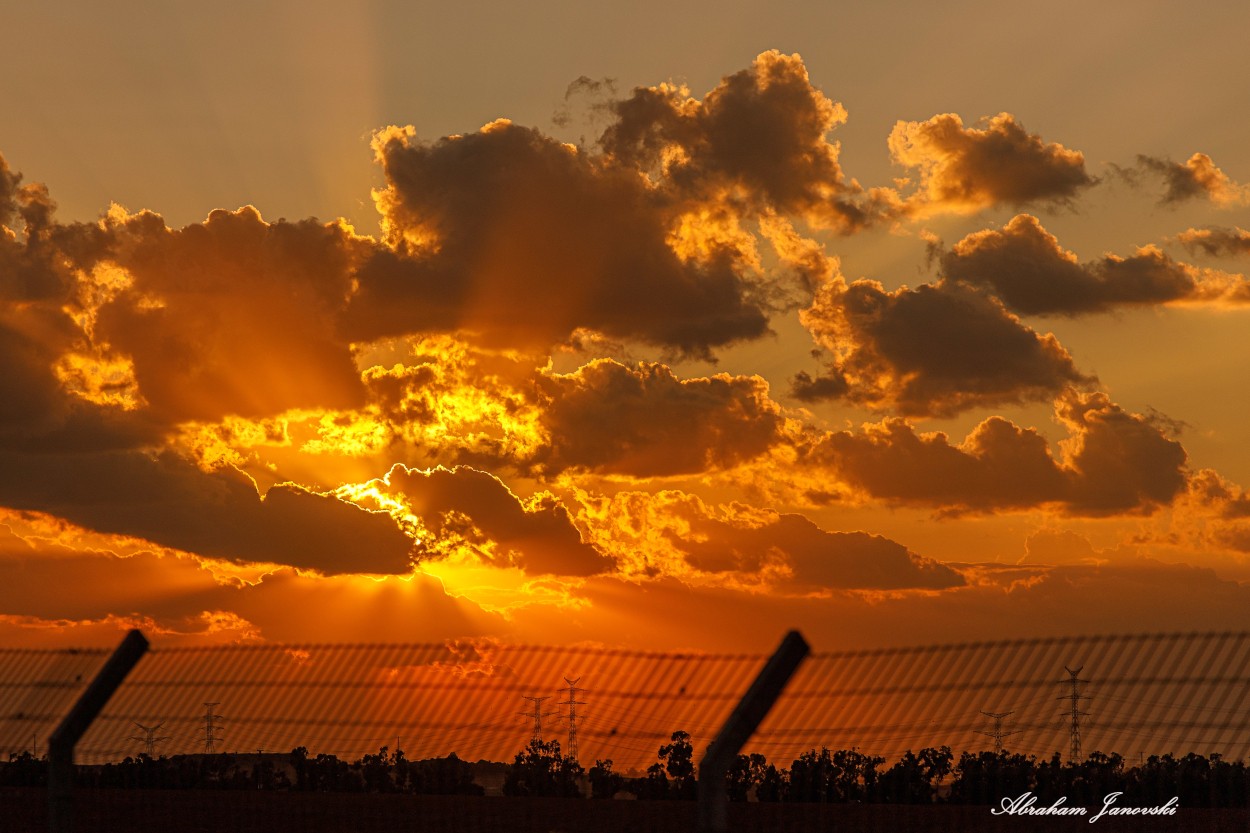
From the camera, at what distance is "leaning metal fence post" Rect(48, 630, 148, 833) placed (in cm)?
1424

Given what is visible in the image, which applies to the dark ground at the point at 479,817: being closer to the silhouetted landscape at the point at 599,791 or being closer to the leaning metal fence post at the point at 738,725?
the silhouetted landscape at the point at 599,791

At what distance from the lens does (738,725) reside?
10.9 metres

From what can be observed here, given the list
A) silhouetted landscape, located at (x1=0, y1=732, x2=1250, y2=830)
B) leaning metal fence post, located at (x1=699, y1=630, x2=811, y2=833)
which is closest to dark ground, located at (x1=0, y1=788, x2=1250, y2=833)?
silhouetted landscape, located at (x1=0, y1=732, x2=1250, y2=830)

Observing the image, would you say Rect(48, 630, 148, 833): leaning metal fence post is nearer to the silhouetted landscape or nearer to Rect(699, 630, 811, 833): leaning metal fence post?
the silhouetted landscape

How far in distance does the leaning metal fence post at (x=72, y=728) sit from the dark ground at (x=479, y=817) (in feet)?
5.37

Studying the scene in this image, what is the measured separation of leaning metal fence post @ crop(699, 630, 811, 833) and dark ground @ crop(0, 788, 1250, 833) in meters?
2.57

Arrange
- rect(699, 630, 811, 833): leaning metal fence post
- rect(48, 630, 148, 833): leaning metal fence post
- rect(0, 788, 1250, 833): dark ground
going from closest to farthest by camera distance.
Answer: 1. rect(699, 630, 811, 833): leaning metal fence post
2. rect(0, 788, 1250, 833): dark ground
3. rect(48, 630, 148, 833): leaning metal fence post

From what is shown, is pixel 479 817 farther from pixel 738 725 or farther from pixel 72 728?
pixel 738 725

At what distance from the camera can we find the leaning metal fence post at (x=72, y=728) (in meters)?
14.2

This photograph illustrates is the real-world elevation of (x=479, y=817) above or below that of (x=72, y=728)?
below

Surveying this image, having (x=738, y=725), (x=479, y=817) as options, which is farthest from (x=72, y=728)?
(x=738, y=725)

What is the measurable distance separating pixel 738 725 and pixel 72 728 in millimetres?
7010

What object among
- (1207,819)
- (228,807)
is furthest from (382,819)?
(1207,819)

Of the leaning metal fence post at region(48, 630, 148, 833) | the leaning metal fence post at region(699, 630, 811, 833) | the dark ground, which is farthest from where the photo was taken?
the leaning metal fence post at region(48, 630, 148, 833)
